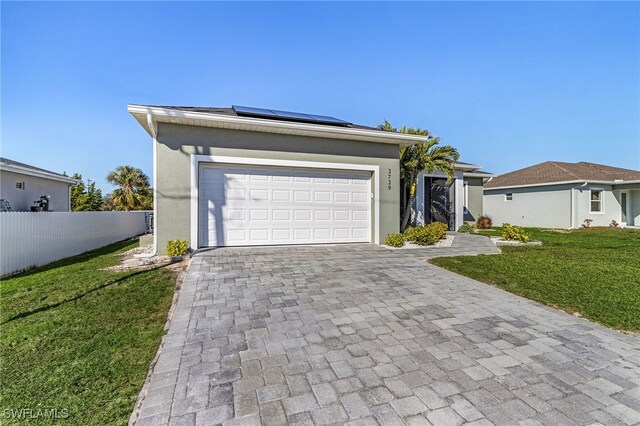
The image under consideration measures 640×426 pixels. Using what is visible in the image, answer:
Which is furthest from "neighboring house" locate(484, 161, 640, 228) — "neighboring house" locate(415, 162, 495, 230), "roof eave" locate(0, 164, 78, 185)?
"roof eave" locate(0, 164, 78, 185)

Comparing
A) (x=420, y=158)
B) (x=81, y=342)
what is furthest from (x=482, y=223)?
(x=81, y=342)

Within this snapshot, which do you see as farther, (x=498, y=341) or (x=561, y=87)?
(x=561, y=87)

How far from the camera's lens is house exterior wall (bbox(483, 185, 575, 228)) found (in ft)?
57.7

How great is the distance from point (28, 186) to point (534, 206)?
28.0 meters

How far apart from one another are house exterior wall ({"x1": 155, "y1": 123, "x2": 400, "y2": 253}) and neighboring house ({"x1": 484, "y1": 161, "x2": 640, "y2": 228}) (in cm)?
1522

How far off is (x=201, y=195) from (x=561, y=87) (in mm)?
15211

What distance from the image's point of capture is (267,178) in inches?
335

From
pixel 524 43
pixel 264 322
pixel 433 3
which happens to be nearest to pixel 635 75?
pixel 524 43

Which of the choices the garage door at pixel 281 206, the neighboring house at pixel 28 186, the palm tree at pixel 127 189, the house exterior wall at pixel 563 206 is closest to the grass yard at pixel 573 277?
the garage door at pixel 281 206

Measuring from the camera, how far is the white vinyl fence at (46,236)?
677 cm

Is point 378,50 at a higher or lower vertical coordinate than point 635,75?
higher

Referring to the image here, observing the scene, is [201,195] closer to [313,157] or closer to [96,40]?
[313,157]

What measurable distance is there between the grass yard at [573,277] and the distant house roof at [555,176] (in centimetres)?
1040

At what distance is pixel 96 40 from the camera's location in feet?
27.2
